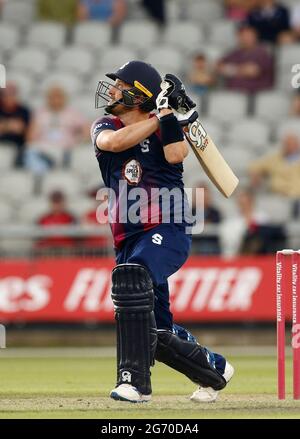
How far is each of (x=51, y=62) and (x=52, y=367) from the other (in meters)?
7.02

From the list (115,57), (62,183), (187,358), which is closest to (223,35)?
(115,57)

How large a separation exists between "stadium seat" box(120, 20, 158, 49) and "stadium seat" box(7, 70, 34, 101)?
1378 millimetres

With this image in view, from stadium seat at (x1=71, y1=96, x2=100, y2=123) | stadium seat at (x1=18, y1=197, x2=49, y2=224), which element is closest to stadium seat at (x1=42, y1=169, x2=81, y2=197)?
stadium seat at (x1=18, y1=197, x2=49, y2=224)

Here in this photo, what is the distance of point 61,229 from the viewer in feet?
49.3

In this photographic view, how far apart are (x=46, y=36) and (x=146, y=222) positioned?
10.8m

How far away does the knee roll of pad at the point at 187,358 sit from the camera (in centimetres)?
805

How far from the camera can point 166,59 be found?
17.6 m

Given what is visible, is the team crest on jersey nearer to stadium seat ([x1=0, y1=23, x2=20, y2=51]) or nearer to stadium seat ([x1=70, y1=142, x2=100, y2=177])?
stadium seat ([x1=70, y1=142, x2=100, y2=177])

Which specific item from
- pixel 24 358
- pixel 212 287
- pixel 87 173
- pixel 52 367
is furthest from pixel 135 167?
pixel 87 173

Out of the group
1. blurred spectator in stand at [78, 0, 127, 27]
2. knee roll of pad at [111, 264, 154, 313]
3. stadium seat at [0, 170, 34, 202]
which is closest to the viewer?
knee roll of pad at [111, 264, 154, 313]

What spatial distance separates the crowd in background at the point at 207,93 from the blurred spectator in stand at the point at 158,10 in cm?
1

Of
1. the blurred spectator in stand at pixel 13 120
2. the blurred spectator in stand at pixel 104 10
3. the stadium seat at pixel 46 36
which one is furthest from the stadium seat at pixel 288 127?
the stadium seat at pixel 46 36

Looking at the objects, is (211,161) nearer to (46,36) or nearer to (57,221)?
(57,221)

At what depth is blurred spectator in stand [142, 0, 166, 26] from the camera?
18562 millimetres
